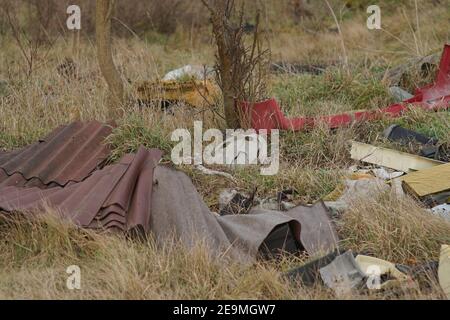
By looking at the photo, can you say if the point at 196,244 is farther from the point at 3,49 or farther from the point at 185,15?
the point at 185,15

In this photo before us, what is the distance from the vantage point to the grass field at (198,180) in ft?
14.3

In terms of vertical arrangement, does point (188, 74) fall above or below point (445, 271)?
above

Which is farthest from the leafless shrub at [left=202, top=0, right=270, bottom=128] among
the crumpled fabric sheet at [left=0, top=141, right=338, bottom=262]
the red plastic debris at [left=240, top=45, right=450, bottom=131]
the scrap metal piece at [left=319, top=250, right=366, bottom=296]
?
the scrap metal piece at [left=319, top=250, right=366, bottom=296]

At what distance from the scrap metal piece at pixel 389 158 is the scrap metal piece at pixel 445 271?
1906mm

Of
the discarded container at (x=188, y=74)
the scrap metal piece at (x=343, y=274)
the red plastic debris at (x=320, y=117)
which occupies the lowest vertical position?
the scrap metal piece at (x=343, y=274)

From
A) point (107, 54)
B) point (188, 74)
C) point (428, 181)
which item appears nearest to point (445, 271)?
point (428, 181)

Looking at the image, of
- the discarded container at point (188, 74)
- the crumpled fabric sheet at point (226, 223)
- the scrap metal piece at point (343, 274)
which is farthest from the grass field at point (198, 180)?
the discarded container at point (188, 74)

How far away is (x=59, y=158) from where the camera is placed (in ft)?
20.7

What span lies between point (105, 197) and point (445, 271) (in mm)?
2302

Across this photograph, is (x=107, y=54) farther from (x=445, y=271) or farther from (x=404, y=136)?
(x=445, y=271)

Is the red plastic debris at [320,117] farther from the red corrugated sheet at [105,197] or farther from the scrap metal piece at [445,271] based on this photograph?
the scrap metal piece at [445,271]

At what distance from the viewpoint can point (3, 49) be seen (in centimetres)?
1198

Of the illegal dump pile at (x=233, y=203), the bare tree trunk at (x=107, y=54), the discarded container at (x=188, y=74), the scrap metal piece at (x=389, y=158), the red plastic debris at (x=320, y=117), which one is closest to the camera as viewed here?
the illegal dump pile at (x=233, y=203)
